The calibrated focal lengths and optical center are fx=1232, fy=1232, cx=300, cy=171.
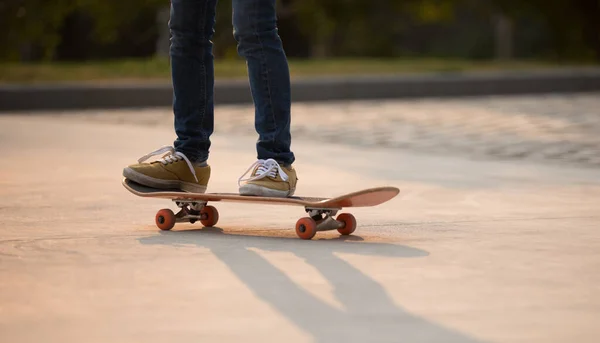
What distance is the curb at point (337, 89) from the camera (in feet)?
40.8

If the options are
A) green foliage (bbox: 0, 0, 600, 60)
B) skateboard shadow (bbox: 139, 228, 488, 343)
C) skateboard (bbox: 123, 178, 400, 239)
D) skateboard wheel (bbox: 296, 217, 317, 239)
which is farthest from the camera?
green foliage (bbox: 0, 0, 600, 60)

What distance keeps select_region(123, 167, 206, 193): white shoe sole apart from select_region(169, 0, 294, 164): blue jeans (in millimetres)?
99

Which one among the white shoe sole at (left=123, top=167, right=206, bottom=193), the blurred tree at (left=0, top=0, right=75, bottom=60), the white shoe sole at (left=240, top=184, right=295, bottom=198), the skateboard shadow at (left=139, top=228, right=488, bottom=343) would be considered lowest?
the skateboard shadow at (left=139, top=228, right=488, bottom=343)

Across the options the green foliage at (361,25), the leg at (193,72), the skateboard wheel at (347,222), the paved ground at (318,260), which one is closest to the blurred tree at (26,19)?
the green foliage at (361,25)

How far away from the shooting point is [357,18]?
770 inches

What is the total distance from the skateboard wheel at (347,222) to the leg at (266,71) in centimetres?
27

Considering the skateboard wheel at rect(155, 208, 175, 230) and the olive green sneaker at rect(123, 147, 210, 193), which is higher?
the olive green sneaker at rect(123, 147, 210, 193)

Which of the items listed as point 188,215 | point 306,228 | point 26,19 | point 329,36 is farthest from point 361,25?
point 306,228

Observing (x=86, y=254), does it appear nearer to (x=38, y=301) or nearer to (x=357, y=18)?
(x=38, y=301)

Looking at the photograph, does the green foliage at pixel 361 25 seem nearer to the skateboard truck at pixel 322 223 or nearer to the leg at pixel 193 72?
the leg at pixel 193 72

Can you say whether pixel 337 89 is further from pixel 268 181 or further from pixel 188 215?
pixel 268 181

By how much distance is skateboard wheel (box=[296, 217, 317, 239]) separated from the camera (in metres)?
3.89

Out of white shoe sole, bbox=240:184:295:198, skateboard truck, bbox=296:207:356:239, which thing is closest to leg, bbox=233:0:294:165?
white shoe sole, bbox=240:184:295:198

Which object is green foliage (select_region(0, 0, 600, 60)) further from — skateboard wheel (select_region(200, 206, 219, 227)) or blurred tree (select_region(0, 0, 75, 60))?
skateboard wheel (select_region(200, 206, 219, 227))
